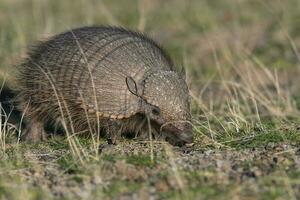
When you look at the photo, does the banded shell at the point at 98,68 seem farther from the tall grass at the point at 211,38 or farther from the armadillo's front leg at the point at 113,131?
the tall grass at the point at 211,38

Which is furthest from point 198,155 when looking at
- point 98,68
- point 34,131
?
point 34,131

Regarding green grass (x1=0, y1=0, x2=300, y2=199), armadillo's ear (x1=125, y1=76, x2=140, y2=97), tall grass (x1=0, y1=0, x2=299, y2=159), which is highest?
tall grass (x1=0, y1=0, x2=299, y2=159)

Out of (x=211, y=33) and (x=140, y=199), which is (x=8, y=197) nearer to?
(x=140, y=199)

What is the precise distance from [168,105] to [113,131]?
0.62 metres

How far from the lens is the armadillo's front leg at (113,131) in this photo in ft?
23.1

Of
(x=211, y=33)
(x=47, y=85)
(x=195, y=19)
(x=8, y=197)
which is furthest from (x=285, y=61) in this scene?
(x=8, y=197)

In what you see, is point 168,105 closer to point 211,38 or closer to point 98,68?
point 98,68

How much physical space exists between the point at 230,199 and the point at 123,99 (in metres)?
2.40

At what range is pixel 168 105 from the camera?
688 centimetres

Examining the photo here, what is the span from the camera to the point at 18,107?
778cm

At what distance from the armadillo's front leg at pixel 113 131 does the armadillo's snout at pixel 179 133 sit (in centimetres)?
48

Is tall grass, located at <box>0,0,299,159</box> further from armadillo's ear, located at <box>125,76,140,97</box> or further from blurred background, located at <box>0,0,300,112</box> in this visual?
armadillo's ear, located at <box>125,76,140,97</box>

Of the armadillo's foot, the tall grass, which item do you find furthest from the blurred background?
the armadillo's foot

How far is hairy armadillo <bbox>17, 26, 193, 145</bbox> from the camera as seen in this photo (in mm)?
6910
